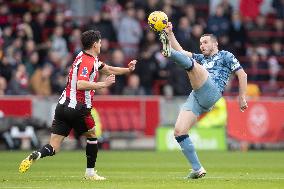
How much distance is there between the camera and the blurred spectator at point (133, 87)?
28.6 metres

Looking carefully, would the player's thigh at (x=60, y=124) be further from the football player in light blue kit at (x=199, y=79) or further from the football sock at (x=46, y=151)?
the football player in light blue kit at (x=199, y=79)

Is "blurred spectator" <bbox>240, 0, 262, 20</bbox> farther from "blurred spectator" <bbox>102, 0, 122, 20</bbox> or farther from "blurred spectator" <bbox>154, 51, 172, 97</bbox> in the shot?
"blurred spectator" <bbox>102, 0, 122, 20</bbox>

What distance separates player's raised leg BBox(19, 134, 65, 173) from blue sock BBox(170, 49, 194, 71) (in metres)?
2.21

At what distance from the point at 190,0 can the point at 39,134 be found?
941 cm

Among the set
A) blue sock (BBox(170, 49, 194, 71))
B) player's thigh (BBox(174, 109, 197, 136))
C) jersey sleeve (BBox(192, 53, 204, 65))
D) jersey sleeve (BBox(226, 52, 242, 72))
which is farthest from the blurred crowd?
blue sock (BBox(170, 49, 194, 71))

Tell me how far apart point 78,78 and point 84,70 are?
155 mm

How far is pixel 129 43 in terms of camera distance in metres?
31.2

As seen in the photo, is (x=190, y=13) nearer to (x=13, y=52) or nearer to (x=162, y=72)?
(x=162, y=72)

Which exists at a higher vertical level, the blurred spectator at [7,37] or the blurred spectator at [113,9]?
the blurred spectator at [113,9]

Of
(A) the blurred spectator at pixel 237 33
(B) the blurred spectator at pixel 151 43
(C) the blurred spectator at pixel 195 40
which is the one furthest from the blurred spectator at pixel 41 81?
(A) the blurred spectator at pixel 237 33

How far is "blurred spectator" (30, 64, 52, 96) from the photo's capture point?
1115 inches

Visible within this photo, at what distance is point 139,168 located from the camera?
1858cm

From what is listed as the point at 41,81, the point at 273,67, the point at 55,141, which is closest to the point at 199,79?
the point at 55,141

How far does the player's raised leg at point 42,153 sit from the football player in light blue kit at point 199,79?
1869mm
